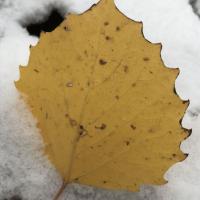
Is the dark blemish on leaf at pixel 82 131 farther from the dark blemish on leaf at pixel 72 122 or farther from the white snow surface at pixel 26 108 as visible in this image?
the white snow surface at pixel 26 108

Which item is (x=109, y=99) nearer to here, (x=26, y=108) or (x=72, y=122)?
(x=72, y=122)

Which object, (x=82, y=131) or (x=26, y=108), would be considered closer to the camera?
(x=82, y=131)

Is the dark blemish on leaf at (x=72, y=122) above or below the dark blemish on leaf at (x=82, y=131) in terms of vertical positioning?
above

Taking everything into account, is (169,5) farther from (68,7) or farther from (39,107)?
(39,107)

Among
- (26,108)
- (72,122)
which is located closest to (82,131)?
(72,122)

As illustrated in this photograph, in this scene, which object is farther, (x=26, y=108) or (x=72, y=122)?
(x=26, y=108)

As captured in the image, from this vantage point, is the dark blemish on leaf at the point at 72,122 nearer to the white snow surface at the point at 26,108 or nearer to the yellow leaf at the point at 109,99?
the yellow leaf at the point at 109,99

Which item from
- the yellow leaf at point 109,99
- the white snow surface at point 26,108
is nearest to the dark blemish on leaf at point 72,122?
the yellow leaf at point 109,99
